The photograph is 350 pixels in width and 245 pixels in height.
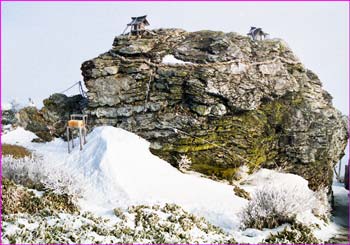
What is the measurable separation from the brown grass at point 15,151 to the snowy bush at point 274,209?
47.9 ft

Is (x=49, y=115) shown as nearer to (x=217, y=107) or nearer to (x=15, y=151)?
(x=15, y=151)

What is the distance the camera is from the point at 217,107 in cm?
2572

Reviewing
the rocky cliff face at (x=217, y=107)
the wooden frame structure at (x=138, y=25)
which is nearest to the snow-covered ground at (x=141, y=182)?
the rocky cliff face at (x=217, y=107)

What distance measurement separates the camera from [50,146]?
27.6 metres

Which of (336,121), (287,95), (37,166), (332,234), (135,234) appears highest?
(287,95)

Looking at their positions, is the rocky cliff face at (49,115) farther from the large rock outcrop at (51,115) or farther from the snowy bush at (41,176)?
the snowy bush at (41,176)

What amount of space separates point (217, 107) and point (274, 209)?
31.5ft

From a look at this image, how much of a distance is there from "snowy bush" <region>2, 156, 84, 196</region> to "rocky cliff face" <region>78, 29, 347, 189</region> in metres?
7.40

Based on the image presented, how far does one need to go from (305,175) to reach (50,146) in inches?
692

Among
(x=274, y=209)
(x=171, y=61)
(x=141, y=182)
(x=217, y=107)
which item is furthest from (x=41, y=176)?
(x=171, y=61)

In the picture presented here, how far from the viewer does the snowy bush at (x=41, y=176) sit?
18.1 meters

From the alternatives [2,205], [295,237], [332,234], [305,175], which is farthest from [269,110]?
[2,205]

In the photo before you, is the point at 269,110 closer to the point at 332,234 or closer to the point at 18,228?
the point at 332,234

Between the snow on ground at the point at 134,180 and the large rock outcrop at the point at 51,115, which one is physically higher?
the large rock outcrop at the point at 51,115
